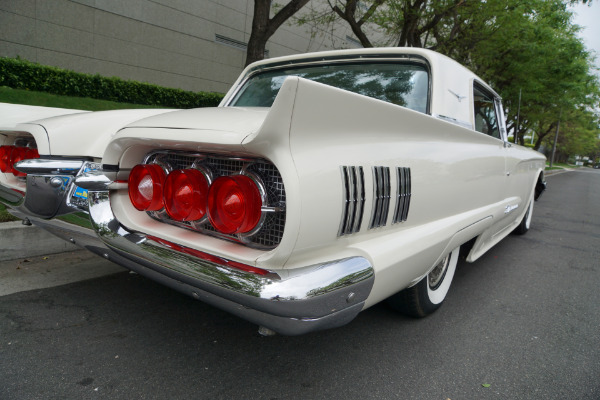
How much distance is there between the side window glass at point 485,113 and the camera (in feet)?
10.8

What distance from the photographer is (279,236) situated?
1533 millimetres

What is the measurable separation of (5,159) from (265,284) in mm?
2302

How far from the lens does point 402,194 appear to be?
1874mm

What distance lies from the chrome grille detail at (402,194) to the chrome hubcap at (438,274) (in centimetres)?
110

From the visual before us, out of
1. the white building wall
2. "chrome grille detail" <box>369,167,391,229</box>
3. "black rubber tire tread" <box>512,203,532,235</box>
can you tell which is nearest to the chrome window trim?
"chrome grille detail" <box>369,167,391,229</box>

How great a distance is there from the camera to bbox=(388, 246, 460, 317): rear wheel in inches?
102

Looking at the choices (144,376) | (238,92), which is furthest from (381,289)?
(238,92)

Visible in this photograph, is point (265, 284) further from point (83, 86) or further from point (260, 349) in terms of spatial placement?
point (83, 86)

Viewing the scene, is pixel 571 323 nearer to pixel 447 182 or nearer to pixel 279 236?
pixel 447 182

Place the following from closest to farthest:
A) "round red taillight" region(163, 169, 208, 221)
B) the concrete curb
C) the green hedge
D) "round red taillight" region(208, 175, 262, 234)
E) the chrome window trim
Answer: "round red taillight" region(208, 175, 262, 234)
"round red taillight" region(163, 169, 208, 221)
the chrome window trim
the concrete curb
the green hedge

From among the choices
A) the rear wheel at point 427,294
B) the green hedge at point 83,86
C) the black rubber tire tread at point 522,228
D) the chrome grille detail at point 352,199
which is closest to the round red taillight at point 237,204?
the chrome grille detail at point 352,199

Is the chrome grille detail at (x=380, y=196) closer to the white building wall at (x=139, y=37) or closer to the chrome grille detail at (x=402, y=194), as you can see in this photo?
the chrome grille detail at (x=402, y=194)

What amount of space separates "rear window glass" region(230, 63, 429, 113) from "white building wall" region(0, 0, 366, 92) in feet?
34.7

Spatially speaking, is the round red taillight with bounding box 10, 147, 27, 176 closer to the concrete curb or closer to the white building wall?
the concrete curb
